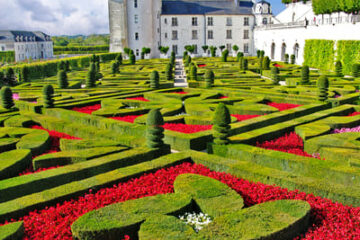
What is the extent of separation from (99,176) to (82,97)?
9674 mm

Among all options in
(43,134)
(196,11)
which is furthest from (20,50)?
(43,134)

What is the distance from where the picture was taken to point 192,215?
5.66 meters

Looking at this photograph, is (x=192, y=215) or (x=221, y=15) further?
(x=221, y=15)

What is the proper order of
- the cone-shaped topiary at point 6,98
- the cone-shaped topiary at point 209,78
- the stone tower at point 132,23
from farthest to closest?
the stone tower at point 132,23, the cone-shaped topiary at point 209,78, the cone-shaped topiary at point 6,98

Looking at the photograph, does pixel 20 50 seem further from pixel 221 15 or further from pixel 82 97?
pixel 82 97

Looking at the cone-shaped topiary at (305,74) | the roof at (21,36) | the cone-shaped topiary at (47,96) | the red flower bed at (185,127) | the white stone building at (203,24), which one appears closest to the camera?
the red flower bed at (185,127)

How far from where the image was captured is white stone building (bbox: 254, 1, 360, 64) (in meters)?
27.9

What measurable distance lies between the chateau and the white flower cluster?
1699 inches

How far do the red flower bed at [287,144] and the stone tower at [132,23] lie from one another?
43362 mm

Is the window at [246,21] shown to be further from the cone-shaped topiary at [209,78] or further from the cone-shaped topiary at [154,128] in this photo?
the cone-shaped topiary at [154,128]

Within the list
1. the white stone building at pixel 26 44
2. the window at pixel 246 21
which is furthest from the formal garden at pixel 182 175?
the white stone building at pixel 26 44

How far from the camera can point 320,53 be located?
3095 centimetres

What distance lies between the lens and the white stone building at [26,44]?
245 feet

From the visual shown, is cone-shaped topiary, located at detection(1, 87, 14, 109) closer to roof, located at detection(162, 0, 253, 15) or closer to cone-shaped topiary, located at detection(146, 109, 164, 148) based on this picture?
cone-shaped topiary, located at detection(146, 109, 164, 148)
